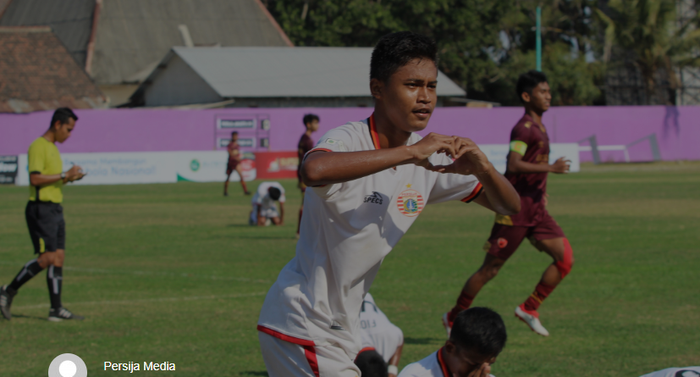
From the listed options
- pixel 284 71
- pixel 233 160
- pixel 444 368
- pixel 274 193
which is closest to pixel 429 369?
pixel 444 368

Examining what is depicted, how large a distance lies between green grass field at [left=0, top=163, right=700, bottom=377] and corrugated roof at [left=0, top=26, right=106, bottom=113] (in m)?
24.7

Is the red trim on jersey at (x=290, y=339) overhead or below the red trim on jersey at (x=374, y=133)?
below

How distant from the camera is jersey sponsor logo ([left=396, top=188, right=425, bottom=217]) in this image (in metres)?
3.45

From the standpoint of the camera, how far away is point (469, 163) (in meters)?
3.30

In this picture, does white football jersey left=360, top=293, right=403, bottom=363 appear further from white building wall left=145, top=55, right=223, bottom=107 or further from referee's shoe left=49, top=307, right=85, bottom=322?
white building wall left=145, top=55, right=223, bottom=107

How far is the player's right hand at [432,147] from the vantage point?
3.00 metres

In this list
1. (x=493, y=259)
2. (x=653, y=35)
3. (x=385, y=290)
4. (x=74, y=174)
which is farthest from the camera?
(x=653, y=35)

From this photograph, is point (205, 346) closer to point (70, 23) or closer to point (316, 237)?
point (316, 237)

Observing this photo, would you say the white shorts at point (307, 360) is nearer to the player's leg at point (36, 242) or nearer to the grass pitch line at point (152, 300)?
the player's leg at point (36, 242)

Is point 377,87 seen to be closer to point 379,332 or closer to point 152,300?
point 379,332

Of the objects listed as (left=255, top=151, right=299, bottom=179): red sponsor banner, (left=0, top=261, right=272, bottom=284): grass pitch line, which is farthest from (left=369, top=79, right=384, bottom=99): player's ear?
(left=255, top=151, right=299, bottom=179): red sponsor banner

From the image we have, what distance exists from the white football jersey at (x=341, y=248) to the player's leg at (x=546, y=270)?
14.0ft

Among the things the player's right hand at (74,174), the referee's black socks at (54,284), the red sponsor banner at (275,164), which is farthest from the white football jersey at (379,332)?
the red sponsor banner at (275,164)

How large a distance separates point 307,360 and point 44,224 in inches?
228
